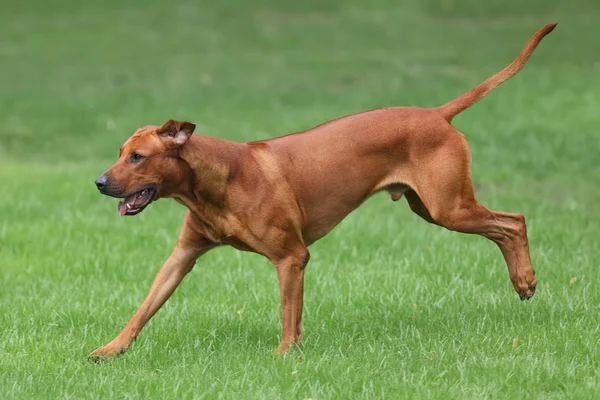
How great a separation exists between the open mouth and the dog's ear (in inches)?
11.0

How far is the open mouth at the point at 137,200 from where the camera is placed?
6.21 meters

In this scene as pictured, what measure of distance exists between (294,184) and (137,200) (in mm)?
1011

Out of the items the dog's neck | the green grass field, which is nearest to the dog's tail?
the green grass field

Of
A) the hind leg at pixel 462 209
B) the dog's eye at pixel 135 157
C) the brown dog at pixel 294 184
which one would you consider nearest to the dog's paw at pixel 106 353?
the brown dog at pixel 294 184

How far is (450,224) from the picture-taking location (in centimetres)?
696

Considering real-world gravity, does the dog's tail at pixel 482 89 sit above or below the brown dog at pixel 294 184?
above

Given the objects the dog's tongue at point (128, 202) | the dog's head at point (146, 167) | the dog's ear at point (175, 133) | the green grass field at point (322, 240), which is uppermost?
the dog's ear at point (175, 133)

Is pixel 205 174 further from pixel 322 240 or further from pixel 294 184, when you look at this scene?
pixel 322 240

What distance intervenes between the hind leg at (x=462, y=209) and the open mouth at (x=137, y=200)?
171cm

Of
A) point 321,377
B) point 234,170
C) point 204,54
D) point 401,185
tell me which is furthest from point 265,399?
point 204,54

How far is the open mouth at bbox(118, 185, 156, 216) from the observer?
6.21 metres

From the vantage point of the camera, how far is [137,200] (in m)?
6.25

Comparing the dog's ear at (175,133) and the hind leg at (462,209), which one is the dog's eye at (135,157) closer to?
the dog's ear at (175,133)

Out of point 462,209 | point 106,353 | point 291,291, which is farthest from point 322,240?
point 106,353
